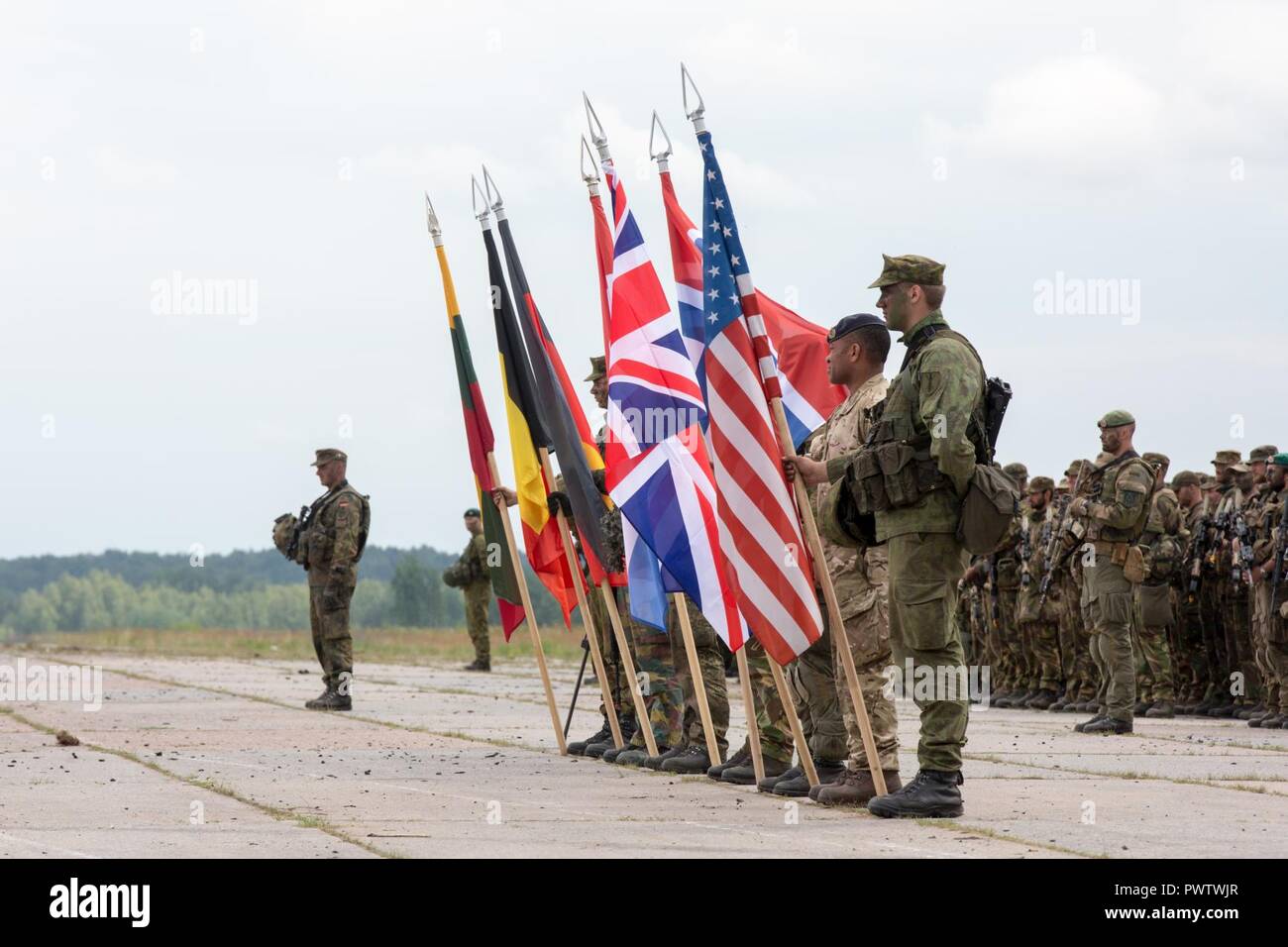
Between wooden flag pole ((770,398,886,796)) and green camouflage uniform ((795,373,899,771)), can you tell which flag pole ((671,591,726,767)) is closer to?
green camouflage uniform ((795,373,899,771))

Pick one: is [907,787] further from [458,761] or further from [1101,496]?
[1101,496]

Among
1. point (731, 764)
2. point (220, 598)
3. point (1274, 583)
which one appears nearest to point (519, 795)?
point (731, 764)

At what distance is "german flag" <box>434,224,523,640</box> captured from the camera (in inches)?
519

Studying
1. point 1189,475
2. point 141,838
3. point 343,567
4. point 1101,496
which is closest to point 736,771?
point 141,838

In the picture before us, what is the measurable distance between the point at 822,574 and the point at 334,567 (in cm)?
942

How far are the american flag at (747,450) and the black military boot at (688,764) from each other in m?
2.28

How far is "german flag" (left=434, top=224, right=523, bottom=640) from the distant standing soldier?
1480 centimetres

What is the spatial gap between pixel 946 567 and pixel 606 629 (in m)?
4.92

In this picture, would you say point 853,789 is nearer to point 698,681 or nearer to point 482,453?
point 698,681

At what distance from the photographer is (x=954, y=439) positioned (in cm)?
839

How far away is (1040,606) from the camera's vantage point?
1919 centimetres

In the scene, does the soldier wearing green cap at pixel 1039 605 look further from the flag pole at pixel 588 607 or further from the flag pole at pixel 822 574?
the flag pole at pixel 822 574

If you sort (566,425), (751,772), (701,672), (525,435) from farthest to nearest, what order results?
(525,435) < (566,425) < (701,672) < (751,772)

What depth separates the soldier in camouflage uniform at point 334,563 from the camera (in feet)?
58.5
